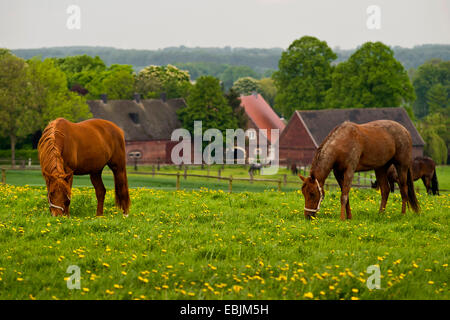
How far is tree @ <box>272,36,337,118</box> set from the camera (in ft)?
217

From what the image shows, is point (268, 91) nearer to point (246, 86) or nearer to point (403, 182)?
point (246, 86)

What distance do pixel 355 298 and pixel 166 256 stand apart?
10.8 feet

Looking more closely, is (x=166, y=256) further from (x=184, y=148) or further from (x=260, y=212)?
(x=184, y=148)

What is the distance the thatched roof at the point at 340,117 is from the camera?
58406 millimetres

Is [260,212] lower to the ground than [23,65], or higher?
lower

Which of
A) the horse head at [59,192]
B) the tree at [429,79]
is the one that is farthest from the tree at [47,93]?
the tree at [429,79]

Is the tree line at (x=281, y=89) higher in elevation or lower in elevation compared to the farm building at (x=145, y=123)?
higher

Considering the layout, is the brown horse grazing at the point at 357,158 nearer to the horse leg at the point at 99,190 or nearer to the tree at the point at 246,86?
the horse leg at the point at 99,190

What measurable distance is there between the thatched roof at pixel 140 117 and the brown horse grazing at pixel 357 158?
49493 mm

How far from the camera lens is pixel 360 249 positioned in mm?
9711

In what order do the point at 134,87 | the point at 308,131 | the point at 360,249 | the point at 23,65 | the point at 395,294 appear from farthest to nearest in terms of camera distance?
the point at 134,87, the point at 308,131, the point at 23,65, the point at 360,249, the point at 395,294

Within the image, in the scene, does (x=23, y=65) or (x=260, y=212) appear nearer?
(x=260, y=212)
